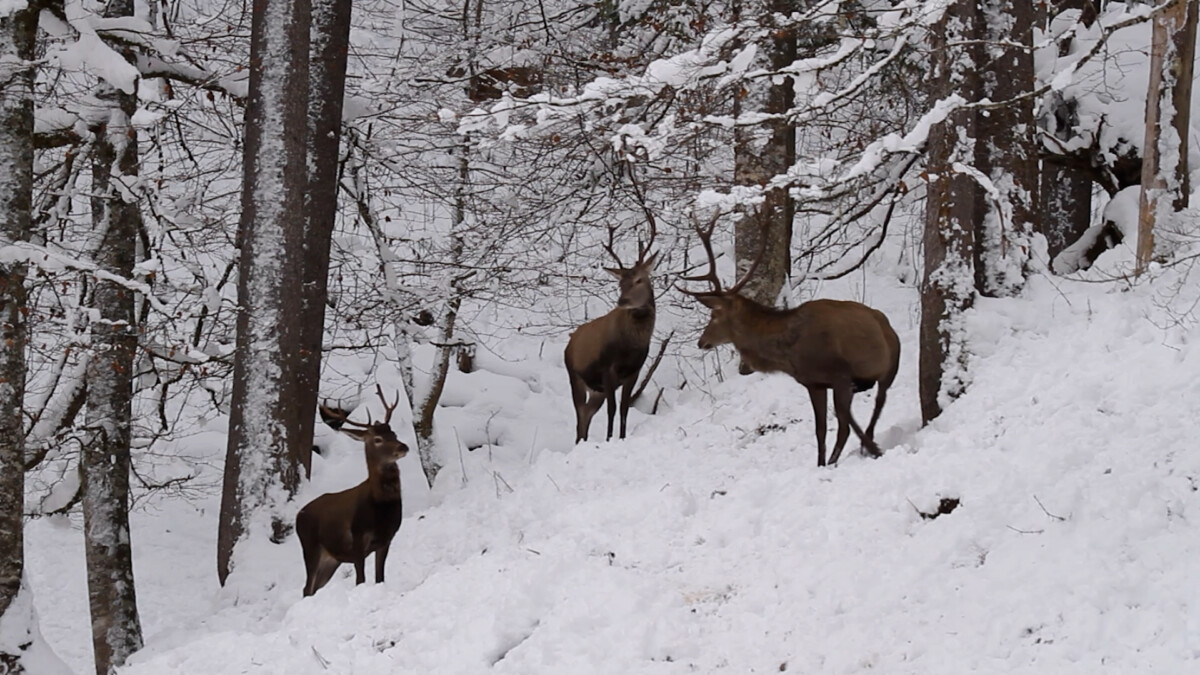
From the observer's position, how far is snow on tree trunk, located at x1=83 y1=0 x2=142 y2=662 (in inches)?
409

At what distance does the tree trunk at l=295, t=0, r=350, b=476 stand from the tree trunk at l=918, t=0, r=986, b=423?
5038 millimetres

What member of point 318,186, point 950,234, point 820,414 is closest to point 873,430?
point 820,414

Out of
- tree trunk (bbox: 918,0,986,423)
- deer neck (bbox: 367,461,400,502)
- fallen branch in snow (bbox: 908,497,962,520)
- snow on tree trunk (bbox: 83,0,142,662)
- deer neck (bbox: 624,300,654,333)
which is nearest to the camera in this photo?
fallen branch in snow (bbox: 908,497,962,520)

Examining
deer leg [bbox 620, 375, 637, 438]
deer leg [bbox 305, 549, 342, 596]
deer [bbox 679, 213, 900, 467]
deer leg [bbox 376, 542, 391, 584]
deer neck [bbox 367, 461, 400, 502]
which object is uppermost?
deer [bbox 679, 213, 900, 467]

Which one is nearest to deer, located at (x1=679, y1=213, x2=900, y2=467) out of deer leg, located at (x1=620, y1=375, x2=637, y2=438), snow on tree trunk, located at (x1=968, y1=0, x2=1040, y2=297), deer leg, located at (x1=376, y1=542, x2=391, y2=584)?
snow on tree trunk, located at (x1=968, y1=0, x2=1040, y2=297)

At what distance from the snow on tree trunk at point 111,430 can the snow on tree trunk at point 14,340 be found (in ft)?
5.29

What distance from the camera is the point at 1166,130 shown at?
26.5 ft

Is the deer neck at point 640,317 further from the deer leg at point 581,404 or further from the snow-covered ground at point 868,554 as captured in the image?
the snow-covered ground at point 868,554

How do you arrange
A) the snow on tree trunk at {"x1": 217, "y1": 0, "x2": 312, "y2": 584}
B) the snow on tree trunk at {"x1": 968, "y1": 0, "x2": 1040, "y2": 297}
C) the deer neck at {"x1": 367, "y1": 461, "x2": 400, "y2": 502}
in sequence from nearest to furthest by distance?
the snow on tree trunk at {"x1": 968, "y1": 0, "x2": 1040, "y2": 297} < the deer neck at {"x1": 367, "y1": 461, "x2": 400, "y2": 502} < the snow on tree trunk at {"x1": 217, "y1": 0, "x2": 312, "y2": 584}

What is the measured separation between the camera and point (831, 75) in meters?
14.3

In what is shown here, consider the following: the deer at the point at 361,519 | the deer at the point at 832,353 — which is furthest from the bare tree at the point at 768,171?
the deer at the point at 361,519

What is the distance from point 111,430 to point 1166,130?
8773mm

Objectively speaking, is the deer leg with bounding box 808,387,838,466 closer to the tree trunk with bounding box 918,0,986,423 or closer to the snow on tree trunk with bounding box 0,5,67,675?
the tree trunk with bounding box 918,0,986,423

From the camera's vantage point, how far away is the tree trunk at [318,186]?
985cm
